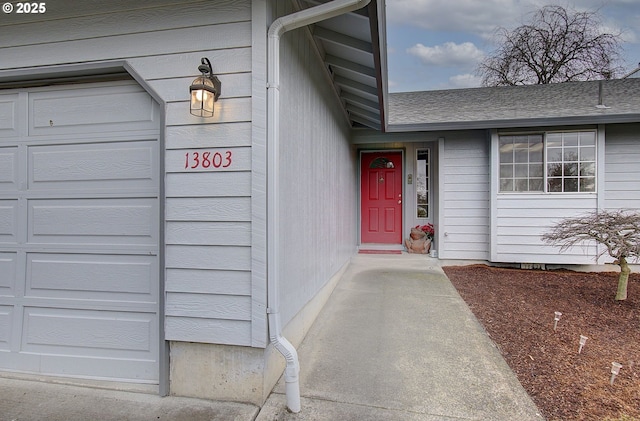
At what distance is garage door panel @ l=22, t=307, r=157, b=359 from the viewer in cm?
211

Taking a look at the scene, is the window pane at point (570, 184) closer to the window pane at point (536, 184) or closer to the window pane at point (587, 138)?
the window pane at point (536, 184)

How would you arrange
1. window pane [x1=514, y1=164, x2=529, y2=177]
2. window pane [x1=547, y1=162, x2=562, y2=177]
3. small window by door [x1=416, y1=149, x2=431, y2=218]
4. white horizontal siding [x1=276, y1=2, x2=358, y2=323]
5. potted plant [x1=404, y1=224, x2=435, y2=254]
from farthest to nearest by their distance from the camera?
small window by door [x1=416, y1=149, x2=431, y2=218] → potted plant [x1=404, y1=224, x2=435, y2=254] → window pane [x1=514, y1=164, x2=529, y2=177] → window pane [x1=547, y1=162, x2=562, y2=177] → white horizontal siding [x1=276, y1=2, x2=358, y2=323]

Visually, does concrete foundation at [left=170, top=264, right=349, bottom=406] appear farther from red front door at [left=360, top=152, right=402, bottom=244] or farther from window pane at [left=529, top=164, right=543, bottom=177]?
window pane at [left=529, top=164, right=543, bottom=177]

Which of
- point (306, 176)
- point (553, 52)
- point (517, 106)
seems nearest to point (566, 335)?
point (306, 176)

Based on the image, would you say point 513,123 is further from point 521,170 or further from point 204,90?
point 204,90

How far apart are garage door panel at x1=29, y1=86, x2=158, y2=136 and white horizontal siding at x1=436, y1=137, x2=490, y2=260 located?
527 centimetres

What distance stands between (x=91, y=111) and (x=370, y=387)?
8.45 feet

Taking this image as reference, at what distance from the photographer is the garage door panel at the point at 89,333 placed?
2.11 m

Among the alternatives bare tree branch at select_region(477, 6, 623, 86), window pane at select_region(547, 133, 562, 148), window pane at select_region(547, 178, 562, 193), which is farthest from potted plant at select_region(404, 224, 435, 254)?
bare tree branch at select_region(477, 6, 623, 86)

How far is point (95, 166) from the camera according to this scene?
218cm

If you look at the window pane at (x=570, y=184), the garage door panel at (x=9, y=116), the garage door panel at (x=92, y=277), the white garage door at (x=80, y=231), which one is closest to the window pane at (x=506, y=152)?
the window pane at (x=570, y=184)

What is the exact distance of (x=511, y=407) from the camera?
6.19 ft

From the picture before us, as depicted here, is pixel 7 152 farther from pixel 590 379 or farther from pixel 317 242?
pixel 590 379

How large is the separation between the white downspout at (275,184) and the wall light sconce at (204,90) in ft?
1.02
